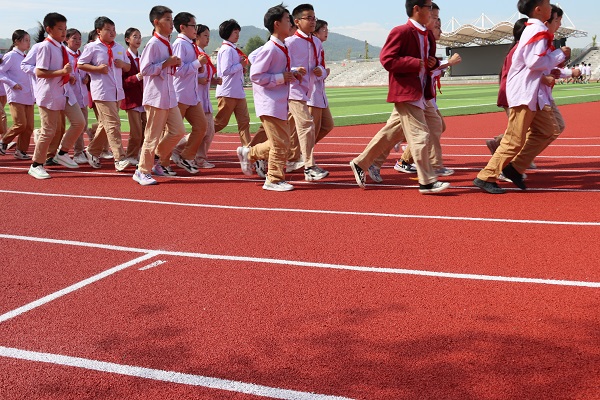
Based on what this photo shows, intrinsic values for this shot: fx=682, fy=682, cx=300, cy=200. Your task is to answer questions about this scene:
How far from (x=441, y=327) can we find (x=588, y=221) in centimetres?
305

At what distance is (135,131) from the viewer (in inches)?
426

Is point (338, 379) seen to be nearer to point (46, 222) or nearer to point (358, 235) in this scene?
point (358, 235)

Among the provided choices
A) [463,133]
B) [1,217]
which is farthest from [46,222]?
[463,133]

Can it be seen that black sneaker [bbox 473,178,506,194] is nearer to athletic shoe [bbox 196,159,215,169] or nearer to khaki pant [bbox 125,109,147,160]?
athletic shoe [bbox 196,159,215,169]

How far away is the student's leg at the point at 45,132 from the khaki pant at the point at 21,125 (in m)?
2.59

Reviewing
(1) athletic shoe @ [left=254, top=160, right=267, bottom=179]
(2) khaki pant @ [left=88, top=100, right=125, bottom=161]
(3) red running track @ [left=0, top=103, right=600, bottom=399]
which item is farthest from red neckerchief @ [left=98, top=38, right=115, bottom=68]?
(3) red running track @ [left=0, top=103, right=600, bottom=399]

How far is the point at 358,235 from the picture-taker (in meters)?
5.95

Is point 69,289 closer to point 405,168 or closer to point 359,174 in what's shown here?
point 359,174

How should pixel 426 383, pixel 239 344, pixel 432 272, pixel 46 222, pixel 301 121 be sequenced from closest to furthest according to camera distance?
pixel 426 383 → pixel 239 344 → pixel 432 272 → pixel 46 222 → pixel 301 121

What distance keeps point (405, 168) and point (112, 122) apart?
446 cm

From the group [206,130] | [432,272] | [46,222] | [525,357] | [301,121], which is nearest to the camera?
[525,357]

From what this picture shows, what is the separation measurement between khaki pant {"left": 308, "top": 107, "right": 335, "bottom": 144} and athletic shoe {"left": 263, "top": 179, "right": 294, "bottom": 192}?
4.41 ft

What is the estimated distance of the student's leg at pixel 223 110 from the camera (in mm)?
10703

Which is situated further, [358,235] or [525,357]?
[358,235]
